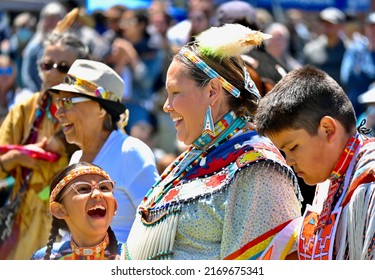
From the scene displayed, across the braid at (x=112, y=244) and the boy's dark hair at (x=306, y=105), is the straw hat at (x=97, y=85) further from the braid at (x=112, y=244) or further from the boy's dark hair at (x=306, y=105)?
the boy's dark hair at (x=306, y=105)

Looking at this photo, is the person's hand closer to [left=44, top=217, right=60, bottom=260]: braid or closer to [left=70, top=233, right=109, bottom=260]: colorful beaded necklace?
[left=44, top=217, right=60, bottom=260]: braid

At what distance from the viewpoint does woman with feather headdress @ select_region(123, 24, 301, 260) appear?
3725 millimetres

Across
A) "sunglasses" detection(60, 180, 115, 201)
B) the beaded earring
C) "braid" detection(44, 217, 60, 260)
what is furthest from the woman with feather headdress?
"braid" detection(44, 217, 60, 260)

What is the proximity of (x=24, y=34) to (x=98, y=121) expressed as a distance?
6.41 m

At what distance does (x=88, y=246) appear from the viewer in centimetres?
411

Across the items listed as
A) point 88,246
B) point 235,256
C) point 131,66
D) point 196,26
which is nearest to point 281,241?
point 235,256

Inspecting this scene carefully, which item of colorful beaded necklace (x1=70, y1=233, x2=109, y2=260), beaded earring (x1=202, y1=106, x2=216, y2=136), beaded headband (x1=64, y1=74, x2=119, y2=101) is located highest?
beaded headband (x1=64, y1=74, x2=119, y2=101)

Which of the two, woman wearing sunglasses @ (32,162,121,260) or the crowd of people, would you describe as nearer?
the crowd of people

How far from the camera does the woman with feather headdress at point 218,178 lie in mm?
3725

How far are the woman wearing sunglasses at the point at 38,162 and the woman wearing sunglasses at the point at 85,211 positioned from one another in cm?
135
